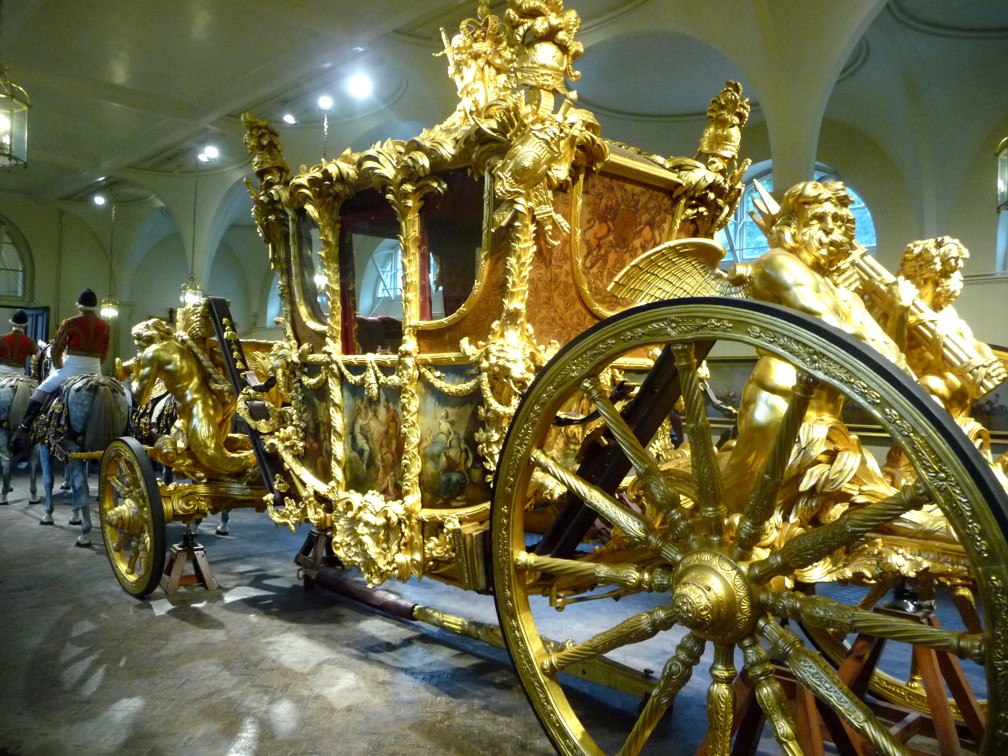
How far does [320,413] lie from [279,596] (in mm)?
1568

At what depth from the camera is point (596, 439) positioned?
7.20 ft

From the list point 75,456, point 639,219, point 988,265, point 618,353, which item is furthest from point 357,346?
point 988,265

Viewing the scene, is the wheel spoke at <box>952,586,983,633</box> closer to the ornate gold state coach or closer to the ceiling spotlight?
the ornate gold state coach

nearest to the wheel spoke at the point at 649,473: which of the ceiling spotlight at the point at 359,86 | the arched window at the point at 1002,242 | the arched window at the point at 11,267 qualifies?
the arched window at the point at 1002,242

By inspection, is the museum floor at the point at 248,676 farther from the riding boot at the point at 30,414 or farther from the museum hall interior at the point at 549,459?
the riding boot at the point at 30,414

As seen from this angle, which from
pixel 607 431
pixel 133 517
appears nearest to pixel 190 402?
pixel 133 517

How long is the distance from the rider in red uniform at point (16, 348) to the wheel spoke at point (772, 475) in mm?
9488

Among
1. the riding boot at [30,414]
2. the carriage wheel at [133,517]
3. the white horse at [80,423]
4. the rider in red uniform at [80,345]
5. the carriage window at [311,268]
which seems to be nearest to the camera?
the carriage window at [311,268]

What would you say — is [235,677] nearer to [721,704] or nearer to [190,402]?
[190,402]

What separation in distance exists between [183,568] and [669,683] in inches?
137

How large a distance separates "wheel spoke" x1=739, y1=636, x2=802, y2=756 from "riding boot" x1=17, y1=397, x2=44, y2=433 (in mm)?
6316

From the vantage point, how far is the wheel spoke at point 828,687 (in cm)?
139

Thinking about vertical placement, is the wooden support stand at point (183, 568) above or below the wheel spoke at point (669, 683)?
below

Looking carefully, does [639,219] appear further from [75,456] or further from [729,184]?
[75,456]
